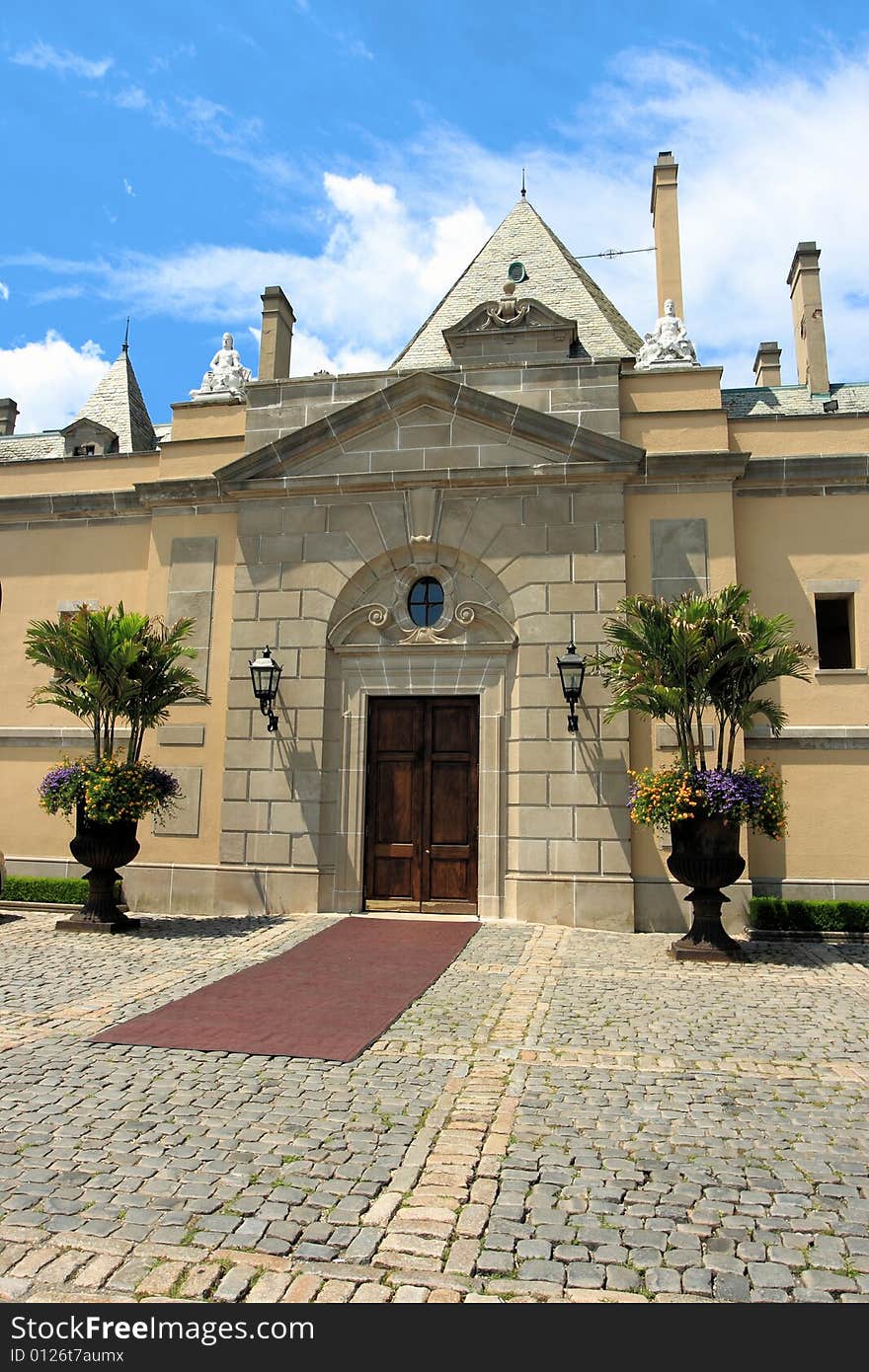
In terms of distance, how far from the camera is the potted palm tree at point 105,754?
12.1 metres

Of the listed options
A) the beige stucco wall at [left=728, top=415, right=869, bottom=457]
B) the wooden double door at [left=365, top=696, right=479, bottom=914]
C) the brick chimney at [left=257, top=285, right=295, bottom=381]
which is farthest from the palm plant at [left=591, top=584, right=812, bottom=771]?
the brick chimney at [left=257, top=285, right=295, bottom=381]

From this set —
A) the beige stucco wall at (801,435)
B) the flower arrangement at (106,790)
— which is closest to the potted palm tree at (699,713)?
the beige stucco wall at (801,435)

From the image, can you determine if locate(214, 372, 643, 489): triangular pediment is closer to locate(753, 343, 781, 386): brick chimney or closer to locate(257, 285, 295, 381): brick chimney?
locate(257, 285, 295, 381): brick chimney

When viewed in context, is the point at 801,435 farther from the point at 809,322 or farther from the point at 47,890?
the point at 47,890

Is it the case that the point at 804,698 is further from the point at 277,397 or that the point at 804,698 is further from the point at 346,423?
the point at 277,397

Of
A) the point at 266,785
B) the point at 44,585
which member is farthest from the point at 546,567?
the point at 44,585

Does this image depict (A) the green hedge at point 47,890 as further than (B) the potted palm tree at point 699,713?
Yes

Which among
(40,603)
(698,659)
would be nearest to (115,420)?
(40,603)

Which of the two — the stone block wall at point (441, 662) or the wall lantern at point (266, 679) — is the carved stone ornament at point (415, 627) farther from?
the wall lantern at point (266, 679)

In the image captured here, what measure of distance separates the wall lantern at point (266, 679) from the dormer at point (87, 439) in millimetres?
7717

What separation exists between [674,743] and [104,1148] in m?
9.59

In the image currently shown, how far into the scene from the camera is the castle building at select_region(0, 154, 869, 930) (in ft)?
42.5

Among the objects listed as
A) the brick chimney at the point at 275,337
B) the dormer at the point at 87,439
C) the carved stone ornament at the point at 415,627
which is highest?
the brick chimney at the point at 275,337

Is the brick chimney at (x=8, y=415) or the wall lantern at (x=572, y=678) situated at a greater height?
the brick chimney at (x=8, y=415)
